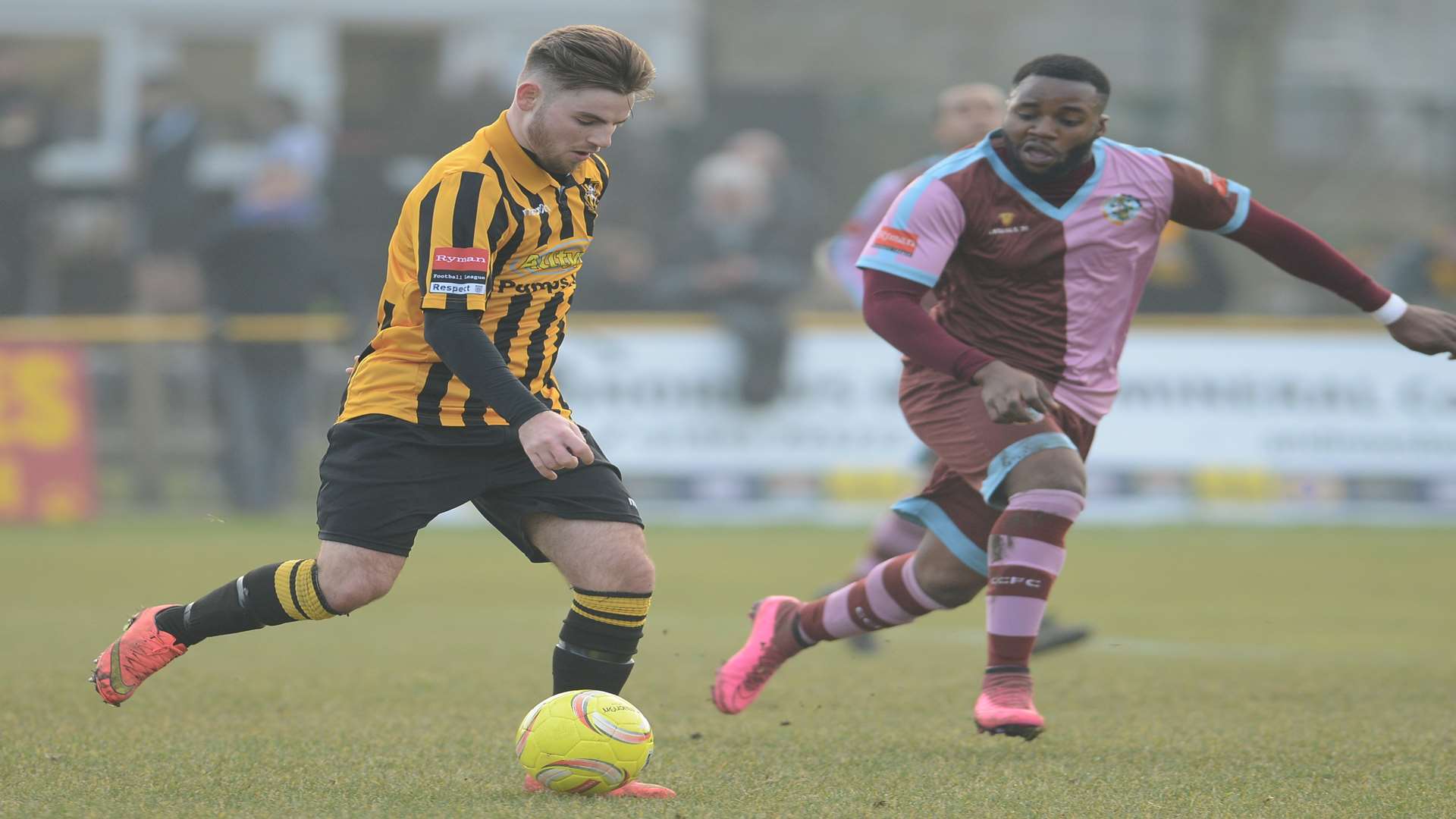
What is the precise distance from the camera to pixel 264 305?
1488cm

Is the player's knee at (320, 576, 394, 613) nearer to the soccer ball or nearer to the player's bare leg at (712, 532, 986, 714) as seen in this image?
the soccer ball

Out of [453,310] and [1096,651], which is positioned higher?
[453,310]

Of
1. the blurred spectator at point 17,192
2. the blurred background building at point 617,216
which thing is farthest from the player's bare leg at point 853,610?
the blurred spectator at point 17,192

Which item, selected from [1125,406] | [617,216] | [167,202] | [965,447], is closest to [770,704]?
[965,447]

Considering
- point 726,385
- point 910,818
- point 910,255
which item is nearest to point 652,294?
point 726,385

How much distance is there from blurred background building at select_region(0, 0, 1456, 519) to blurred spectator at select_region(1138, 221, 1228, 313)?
28mm

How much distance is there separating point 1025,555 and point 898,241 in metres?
0.91

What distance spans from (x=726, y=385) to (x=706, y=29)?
6.42 meters

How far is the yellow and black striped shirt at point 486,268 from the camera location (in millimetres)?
4602

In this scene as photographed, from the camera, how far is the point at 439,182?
462cm

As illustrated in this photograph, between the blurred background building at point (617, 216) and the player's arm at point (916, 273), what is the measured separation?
8.73m

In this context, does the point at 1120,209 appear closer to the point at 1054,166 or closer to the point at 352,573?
the point at 1054,166

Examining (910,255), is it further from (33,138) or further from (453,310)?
(33,138)

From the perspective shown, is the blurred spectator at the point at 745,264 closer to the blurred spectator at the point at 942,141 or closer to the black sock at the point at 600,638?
the blurred spectator at the point at 942,141
